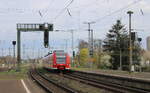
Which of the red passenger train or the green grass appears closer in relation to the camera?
the green grass

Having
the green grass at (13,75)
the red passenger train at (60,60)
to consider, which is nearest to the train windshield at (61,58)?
the red passenger train at (60,60)

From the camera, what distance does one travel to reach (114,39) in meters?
89.1

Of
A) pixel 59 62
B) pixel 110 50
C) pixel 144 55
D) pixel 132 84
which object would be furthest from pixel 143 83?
pixel 144 55

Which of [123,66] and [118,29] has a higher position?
[118,29]

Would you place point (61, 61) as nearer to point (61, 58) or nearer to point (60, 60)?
point (60, 60)

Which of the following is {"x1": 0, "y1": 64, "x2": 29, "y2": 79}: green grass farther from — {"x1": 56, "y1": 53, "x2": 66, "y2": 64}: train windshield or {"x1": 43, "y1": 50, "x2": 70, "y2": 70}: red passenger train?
{"x1": 56, "y1": 53, "x2": 66, "y2": 64}: train windshield

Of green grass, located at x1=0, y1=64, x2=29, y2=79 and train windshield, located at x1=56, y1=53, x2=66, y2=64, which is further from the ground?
train windshield, located at x1=56, y1=53, x2=66, y2=64

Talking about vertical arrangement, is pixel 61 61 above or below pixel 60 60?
below

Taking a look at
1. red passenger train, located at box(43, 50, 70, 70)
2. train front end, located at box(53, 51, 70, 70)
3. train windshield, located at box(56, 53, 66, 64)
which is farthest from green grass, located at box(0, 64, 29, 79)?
train windshield, located at box(56, 53, 66, 64)

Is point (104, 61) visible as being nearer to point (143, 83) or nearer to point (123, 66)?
point (123, 66)

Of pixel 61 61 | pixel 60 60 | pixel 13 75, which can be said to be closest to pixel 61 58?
pixel 60 60

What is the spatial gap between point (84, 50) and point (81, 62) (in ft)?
20.2

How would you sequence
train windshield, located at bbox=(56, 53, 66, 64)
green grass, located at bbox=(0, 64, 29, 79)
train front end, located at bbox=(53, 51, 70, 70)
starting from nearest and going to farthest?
green grass, located at bbox=(0, 64, 29, 79)
train front end, located at bbox=(53, 51, 70, 70)
train windshield, located at bbox=(56, 53, 66, 64)

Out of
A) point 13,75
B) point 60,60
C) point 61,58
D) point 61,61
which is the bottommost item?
point 13,75
